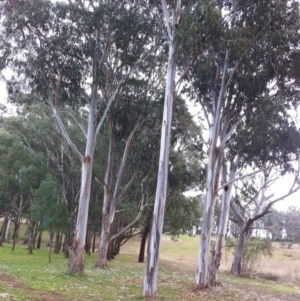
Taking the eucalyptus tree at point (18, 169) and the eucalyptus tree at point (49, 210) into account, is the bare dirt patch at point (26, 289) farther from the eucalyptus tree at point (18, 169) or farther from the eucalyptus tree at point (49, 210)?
the eucalyptus tree at point (18, 169)

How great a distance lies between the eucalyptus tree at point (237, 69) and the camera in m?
14.9

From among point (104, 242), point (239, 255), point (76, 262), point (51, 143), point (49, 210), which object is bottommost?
point (76, 262)

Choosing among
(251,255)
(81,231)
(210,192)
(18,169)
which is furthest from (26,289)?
(251,255)

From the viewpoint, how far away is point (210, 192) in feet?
55.5

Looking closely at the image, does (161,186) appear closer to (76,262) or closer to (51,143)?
(76,262)

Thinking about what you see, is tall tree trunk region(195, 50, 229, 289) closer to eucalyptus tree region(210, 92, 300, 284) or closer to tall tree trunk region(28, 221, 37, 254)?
eucalyptus tree region(210, 92, 300, 284)

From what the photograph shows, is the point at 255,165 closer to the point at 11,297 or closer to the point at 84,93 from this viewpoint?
the point at 84,93

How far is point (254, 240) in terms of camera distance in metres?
33.3

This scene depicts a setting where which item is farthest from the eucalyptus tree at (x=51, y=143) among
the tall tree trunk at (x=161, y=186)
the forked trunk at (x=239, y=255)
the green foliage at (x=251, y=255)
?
the tall tree trunk at (x=161, y=186)

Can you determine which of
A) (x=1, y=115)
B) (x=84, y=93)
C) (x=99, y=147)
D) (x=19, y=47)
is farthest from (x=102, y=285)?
(x=1, y=115)

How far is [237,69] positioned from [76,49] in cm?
731

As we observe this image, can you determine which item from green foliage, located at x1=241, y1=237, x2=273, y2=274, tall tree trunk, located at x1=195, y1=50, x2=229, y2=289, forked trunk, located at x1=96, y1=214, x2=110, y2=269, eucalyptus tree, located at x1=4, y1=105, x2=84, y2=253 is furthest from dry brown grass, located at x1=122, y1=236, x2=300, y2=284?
tall tree trunk, located at x1=195, y1=50, x2=229, y2=289

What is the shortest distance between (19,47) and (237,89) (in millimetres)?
9824

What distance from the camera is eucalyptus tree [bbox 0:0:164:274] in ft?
59.5
